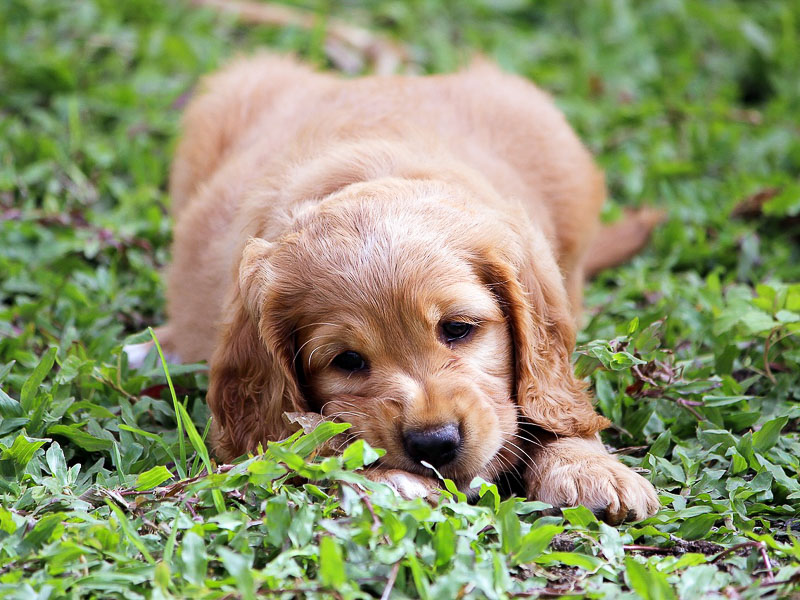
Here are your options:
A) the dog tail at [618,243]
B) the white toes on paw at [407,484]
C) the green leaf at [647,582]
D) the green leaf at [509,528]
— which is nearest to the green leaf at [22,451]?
the white toes on paw at [407,484]

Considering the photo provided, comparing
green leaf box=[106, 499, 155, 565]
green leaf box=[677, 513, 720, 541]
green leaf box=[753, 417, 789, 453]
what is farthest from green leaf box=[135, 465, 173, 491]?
green leaf box=[753, 417, 789, 453]

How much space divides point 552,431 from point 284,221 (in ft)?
3.64

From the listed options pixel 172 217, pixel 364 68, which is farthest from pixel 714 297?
pixel 364 68

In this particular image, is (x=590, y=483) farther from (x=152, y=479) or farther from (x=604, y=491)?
(x=152, y=479)

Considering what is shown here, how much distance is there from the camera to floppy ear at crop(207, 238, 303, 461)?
3.13m

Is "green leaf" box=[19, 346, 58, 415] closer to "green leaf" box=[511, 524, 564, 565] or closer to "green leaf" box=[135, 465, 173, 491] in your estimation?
"green leaf" box=[135, 465, 173, 491]

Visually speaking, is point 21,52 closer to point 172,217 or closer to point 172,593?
point 172,217

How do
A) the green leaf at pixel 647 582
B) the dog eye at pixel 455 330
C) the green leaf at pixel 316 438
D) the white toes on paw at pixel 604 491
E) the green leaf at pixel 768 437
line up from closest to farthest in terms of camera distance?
the green leaf at pixel 647 582, the green leaf at pixel 316 438, the white toes on paw at pixel 604 491, the dog eye at pixel 455 330, the green leaf at pixel 768 437

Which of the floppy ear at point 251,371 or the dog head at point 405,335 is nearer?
the dog head at point 405,335

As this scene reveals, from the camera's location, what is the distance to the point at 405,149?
143 inches

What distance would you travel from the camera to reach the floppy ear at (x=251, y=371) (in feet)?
10.3

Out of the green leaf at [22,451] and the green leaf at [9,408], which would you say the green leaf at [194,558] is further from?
the green leaf at [9,408]

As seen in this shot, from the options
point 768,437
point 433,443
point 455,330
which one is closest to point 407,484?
point 433,443

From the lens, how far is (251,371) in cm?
323
